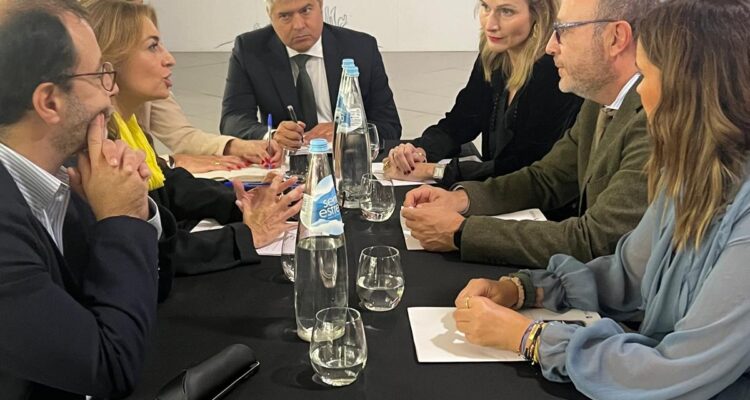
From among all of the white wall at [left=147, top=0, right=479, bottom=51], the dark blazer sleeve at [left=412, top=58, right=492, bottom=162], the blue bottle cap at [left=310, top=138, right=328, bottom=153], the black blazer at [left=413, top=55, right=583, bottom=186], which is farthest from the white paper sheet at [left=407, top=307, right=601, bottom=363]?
the white wall at [left=147, top=0, right=479, bottom=51]

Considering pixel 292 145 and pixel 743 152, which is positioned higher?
pixel 743 152

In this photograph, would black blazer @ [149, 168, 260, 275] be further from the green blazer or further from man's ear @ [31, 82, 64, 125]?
the green blazer

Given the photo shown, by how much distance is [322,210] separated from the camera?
53.9 inches

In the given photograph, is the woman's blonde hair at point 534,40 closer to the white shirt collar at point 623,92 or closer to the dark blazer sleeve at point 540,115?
the dark blazer sleeve at point 540,115

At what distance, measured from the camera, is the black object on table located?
120 cm

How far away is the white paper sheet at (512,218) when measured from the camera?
6.04 feet

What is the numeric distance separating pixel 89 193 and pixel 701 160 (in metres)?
1.06

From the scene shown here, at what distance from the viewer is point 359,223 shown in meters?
1.98

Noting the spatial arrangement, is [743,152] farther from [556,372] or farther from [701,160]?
[556,372]

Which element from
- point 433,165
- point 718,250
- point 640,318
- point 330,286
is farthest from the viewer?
point 433,165

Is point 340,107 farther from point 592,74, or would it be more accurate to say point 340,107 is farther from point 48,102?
point 48,102

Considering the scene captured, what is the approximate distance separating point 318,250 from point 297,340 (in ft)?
0.57

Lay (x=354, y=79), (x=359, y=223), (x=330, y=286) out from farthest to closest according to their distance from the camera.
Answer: (x=354, y=79)
(x=359, y=223)
(x=330, y=286)

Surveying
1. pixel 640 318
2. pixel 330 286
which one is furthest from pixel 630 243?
pixel 330 286
